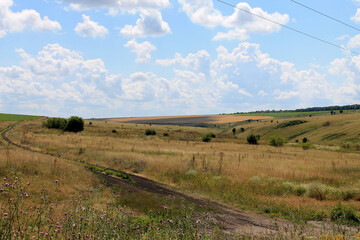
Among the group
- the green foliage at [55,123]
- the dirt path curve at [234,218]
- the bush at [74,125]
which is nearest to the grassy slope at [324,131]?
the bush at [74,125]

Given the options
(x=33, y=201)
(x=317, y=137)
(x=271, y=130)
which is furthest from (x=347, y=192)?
(x=271, y=130)

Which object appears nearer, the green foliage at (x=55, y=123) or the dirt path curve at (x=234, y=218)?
the dirt path curve at (x=234, y=218)

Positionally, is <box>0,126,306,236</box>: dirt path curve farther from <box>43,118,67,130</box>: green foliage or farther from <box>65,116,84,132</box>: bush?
<box>43,118,67,130</box>: green foliage

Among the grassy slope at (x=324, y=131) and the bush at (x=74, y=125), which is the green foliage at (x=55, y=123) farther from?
the grassy slope at (x=324, y=131)

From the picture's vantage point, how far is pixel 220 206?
12.9m

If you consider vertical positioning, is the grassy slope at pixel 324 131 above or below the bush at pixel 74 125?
below

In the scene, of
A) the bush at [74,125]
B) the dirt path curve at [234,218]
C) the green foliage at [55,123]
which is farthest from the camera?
the green foliage at [55,123]

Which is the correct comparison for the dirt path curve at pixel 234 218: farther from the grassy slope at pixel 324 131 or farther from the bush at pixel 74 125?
the bush at pixel 74 125

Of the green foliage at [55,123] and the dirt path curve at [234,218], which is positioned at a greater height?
the green foliage at [55,123]

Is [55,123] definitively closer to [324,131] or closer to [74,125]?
[74,125]

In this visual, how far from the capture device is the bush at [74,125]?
79.3 metres

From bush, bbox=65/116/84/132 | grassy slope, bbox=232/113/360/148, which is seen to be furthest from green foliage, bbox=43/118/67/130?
grassy slope, bbox=232/113/360/148

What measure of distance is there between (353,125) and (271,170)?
277ft

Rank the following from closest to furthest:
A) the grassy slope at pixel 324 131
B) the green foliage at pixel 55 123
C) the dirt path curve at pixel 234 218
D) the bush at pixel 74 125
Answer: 1. the dirt path curve at pixel 234 218
2. the grassy slope at pixel 324 131
3. the bush at pixel 74 125
4. the green foliage at pixel 55 123
